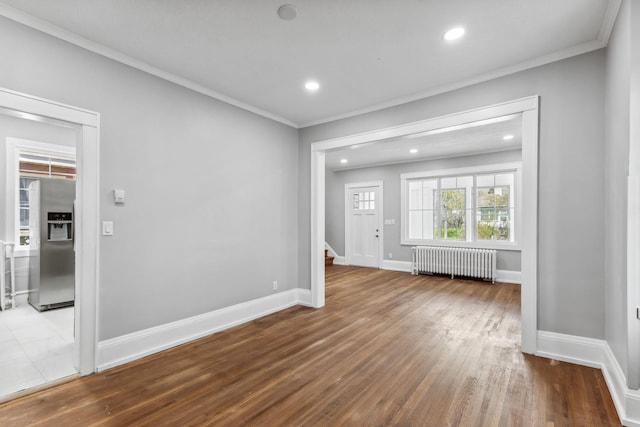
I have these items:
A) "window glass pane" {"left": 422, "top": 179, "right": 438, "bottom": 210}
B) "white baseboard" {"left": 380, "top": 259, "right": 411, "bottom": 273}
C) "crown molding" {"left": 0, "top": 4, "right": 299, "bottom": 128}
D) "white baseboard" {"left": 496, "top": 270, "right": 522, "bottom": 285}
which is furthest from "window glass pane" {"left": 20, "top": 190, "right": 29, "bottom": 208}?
"white baseboard" {"left": 496, "top": 270, "right": 522, "bottom": 285}

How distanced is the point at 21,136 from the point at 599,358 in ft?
24.2

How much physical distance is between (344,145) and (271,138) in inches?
40.7

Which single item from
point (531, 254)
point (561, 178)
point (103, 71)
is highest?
point (103, 71)

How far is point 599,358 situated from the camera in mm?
2572

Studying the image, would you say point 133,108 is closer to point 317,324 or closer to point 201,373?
point 201,373

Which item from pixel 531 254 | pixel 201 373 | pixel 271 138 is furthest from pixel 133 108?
pixel 531 254

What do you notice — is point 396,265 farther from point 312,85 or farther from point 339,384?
point 339,384

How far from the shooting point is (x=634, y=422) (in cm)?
184

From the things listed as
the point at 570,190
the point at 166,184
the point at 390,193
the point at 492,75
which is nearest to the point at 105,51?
the point at 166,184

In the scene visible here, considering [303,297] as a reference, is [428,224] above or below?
above

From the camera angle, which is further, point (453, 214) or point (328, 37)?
point (453, 214)

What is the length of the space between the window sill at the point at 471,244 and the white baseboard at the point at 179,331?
4063 millimetres

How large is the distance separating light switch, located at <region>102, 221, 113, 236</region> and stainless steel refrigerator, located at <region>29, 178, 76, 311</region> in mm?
2471

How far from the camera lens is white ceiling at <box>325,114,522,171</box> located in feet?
16.2
